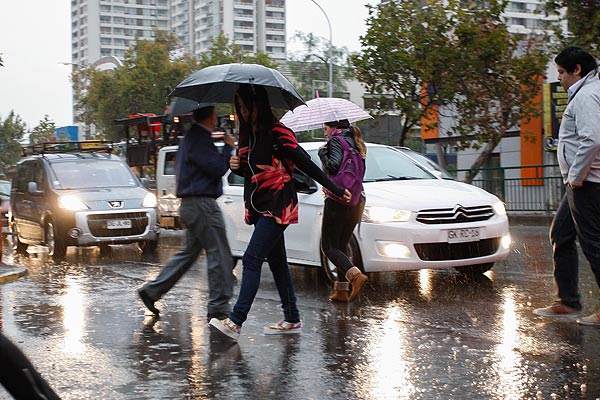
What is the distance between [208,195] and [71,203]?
27.9ft

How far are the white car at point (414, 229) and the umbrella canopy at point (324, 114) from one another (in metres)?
1.05

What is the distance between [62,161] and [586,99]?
11.5 meters

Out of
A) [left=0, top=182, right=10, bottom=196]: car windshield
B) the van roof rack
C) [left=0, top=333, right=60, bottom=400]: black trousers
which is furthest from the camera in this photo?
[left=0, top=182, right=10, bottom=196]: car windshield

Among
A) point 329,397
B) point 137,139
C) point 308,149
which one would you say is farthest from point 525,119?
point 329,397

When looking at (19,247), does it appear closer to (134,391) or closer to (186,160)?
(186,160)

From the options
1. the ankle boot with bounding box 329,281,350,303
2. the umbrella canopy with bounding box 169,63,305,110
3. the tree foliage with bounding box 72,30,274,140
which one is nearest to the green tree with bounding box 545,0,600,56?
the ankle boot with bounding box 329,281,350,303

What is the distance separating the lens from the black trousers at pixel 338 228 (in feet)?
28.9

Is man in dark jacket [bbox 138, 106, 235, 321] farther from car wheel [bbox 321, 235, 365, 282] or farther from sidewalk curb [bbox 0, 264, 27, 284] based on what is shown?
sidewalk curb [bbox 0, 264, 27, 284]

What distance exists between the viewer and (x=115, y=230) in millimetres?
15352

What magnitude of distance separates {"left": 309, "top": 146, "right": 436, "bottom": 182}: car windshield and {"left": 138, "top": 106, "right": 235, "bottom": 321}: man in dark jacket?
329 cm

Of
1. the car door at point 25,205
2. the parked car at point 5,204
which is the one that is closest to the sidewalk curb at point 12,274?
the car door at point 25,205

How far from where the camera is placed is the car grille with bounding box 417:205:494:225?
31.2ft

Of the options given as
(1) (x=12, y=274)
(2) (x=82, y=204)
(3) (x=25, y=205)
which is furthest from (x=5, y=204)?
(1) (x=12, y=274)

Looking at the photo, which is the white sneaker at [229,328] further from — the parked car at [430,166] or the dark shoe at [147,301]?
the parked car at [430,166]
